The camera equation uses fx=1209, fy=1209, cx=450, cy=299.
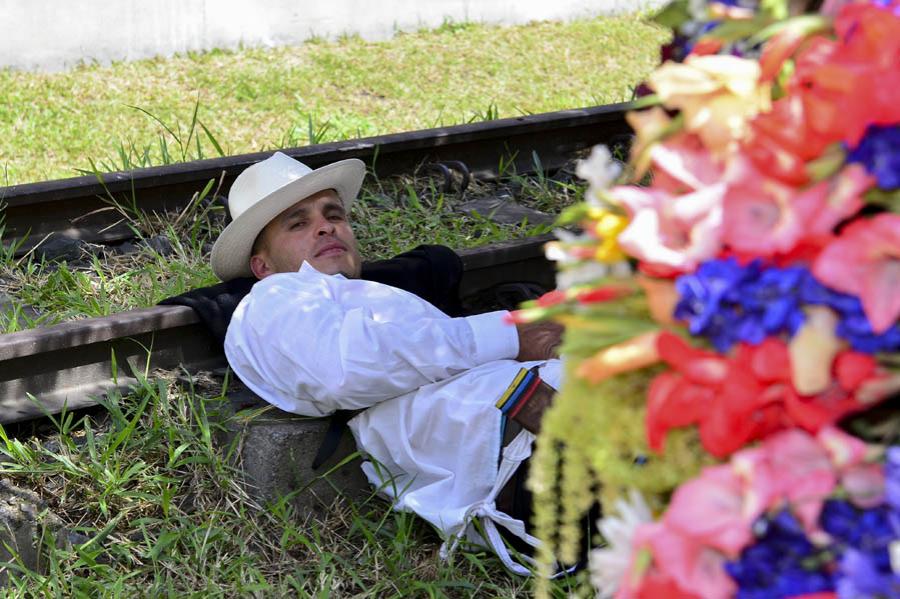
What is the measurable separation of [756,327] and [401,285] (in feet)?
9.33

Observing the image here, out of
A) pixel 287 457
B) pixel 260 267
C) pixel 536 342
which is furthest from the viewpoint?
pixel 260 267

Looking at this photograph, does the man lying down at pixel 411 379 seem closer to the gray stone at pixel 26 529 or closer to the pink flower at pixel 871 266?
the gray stone at pixel 26 529

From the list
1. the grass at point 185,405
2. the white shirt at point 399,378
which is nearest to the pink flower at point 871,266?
the grass at point 185,405

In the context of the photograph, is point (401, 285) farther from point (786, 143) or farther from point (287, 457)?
point (786, 143)

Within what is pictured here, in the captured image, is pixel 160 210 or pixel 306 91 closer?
pixel 160 210

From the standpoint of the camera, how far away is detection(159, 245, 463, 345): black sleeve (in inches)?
161

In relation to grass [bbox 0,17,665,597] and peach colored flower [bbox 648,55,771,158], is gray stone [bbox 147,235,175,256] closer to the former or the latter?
grass [bbox 0,17,665,597]

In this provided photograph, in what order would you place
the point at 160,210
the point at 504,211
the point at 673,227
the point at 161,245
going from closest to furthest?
the point at 673,227
the point at 161,245
the point at 160,210
the point at 504,211

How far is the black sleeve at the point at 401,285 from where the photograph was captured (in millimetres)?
4090

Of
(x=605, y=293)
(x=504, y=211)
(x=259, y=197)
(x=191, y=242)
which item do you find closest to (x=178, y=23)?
(x=504, y=211)

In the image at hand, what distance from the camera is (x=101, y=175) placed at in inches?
203

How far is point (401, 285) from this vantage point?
4.38 m

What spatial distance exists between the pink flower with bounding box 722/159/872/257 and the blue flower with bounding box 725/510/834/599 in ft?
1.17

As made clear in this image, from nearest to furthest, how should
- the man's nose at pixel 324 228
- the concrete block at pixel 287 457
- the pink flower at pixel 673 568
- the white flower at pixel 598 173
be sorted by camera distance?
the pink flower at pixel 673 568, the white flower at pixel 598 173, the concrete block at pixel 287 457, the man's nose at pixel 324 228
